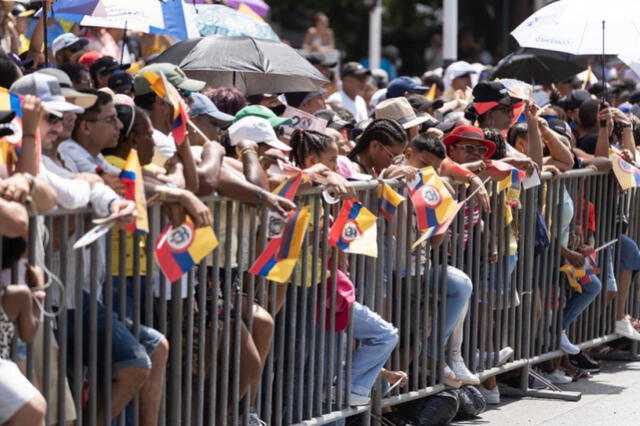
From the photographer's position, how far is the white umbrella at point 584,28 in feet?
34.4

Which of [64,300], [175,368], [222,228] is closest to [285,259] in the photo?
[222,228]

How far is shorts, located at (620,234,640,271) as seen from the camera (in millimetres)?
10797

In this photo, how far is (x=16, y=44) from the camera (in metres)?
11.7

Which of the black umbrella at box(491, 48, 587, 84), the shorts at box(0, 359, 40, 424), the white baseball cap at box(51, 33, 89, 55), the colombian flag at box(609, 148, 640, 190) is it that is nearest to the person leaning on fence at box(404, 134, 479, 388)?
the colombian flag at box(609, 148, 640, 190)

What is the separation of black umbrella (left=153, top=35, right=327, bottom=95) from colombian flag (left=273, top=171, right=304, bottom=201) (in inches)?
108

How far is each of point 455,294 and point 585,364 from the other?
238cm

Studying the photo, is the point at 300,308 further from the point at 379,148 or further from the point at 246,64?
the point at 246,64

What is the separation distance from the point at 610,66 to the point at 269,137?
56.0 feet

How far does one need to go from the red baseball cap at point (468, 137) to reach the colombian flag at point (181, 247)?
3.10m

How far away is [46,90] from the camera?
586 cm

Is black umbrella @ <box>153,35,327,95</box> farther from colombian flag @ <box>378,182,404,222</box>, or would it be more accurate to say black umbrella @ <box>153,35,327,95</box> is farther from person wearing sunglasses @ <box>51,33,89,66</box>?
colombian flag @ <box>378,182,404,222</box>

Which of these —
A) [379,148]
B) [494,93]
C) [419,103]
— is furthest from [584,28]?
[379,148]

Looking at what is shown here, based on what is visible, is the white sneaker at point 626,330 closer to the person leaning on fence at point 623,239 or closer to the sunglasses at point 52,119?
the person leaning on fence at point 623,239

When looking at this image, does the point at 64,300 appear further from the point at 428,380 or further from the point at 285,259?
the point at 428,380
